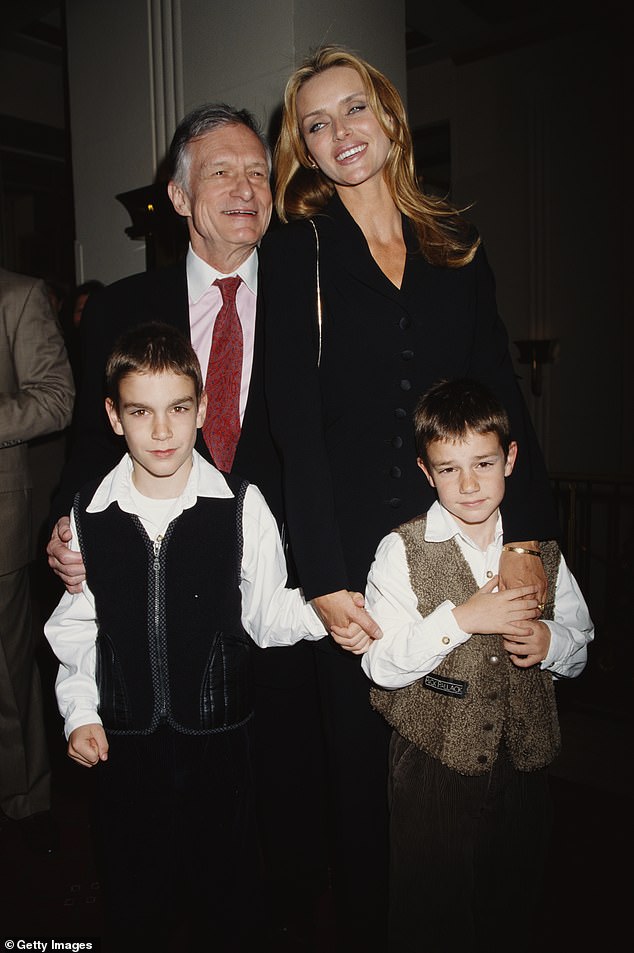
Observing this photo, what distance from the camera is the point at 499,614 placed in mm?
1351

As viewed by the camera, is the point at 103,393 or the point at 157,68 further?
the point at 157,68

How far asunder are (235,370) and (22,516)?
100 centimetres

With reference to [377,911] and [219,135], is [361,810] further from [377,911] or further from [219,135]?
[219,135]

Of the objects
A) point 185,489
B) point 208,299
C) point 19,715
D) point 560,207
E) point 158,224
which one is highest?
point 560,207

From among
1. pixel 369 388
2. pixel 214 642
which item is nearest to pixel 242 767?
pixel 214 642

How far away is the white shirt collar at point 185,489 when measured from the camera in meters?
1.53

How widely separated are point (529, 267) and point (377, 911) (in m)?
6.18

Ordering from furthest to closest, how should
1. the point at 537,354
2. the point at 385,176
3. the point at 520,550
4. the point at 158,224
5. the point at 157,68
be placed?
the point at 537,354 < the point at 157,68 < the point at 158,224 < the point at 385,176 < the point at 520,550

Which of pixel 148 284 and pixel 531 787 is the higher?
pixel 148 284

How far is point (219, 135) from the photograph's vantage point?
1797mm

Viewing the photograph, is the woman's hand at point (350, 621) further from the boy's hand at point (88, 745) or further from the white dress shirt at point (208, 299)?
the white dress shirt at point (208, 299)

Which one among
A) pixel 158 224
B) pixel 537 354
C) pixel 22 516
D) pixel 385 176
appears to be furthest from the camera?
pixel 537 354

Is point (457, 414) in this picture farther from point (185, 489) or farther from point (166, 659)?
point (166, 659)

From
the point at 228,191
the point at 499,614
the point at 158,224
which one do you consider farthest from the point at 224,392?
the point at 158,224
